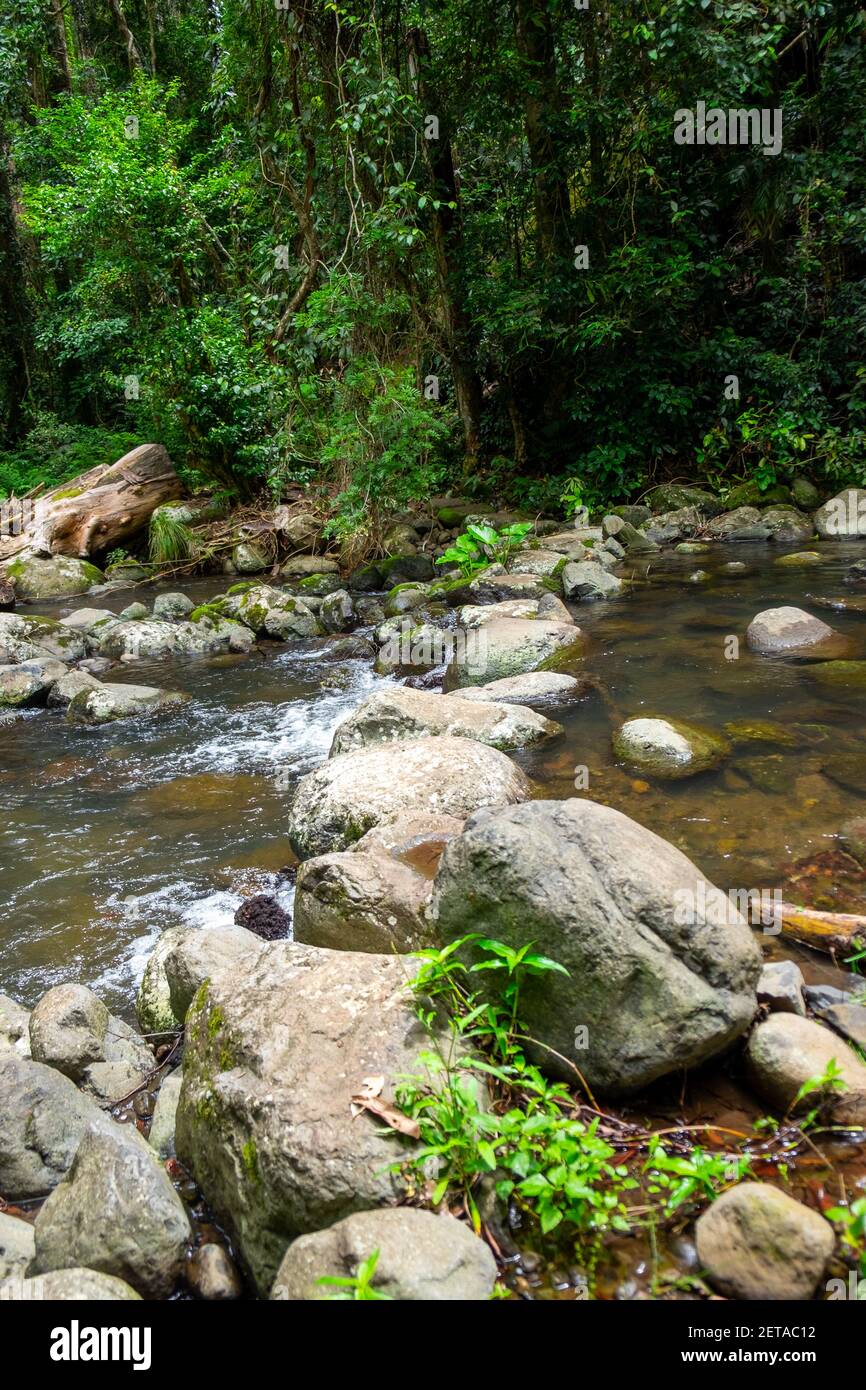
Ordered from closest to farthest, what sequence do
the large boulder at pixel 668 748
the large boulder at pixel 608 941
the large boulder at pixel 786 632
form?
the large boulder at pixel 608 941 → the large boulder at pixel 668 748 → the large boulder at pixel 786 632

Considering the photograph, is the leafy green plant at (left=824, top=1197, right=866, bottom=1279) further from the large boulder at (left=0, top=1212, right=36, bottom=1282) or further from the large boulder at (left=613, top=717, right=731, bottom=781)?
the large boulder at (left=613, top=717, right=731, bottom=781)

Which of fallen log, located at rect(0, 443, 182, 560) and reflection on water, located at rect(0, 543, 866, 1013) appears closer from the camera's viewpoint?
reflection on water, located at rect(0, 543, 866, 1013)

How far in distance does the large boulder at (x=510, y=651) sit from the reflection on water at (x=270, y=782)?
1.22 feet

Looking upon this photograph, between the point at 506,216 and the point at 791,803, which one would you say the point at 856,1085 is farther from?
the point at 506,216

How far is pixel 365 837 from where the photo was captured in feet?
13.7

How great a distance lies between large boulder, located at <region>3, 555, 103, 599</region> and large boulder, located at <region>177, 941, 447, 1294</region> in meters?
12.0

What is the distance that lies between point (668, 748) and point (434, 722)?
156 centimetres

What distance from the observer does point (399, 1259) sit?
192 centimetres

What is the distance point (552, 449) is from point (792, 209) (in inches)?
190

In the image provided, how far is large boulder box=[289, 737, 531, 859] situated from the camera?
460 cm

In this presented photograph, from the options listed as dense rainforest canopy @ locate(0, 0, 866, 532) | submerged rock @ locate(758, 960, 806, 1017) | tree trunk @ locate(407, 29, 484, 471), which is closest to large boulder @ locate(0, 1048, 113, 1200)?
submerged rock @ locate(758, 960, 806, 1017)

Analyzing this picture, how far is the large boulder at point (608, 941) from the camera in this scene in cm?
252

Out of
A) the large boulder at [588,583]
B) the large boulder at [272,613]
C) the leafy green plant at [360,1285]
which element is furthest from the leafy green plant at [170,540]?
the leafy green plant at [360,1285]

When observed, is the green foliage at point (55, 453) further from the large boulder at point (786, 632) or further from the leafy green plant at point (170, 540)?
the large boulder at point (786, 632)
